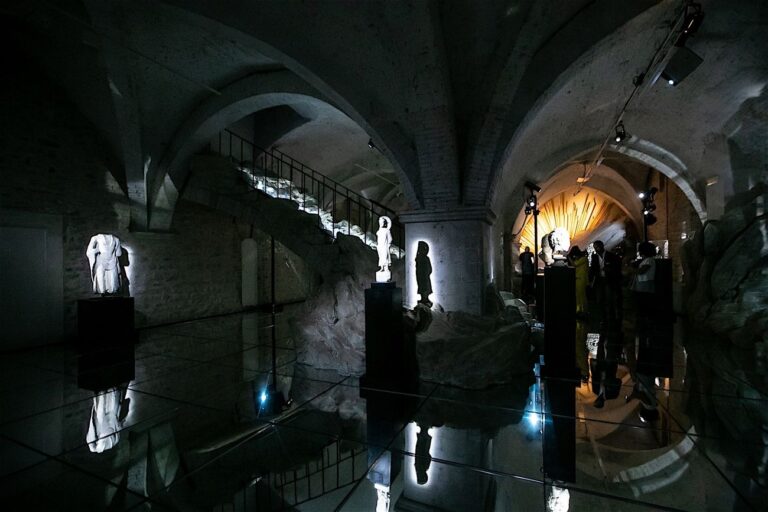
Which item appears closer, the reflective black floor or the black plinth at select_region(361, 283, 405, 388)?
the reflective black floor

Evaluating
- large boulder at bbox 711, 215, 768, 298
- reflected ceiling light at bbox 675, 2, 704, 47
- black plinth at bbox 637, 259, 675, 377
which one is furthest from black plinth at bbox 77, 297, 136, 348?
large boulder at bbox 711, 215, 768, 298

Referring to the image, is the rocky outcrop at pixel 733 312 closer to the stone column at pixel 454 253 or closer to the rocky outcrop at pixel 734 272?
the rocky outcrop at pixel 734 272

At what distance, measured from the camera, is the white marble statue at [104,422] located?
279 cm

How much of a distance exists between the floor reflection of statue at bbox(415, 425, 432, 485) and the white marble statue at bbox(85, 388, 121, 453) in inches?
97.6

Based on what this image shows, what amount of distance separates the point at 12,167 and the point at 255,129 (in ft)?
19.3

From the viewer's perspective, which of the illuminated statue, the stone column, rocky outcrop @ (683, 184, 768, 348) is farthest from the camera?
the illuminated statue

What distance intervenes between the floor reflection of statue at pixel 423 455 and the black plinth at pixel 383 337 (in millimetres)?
1173

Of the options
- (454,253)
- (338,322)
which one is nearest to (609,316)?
(454,253)

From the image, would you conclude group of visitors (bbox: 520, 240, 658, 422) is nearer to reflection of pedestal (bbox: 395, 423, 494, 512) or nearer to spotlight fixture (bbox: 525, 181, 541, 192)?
reflection of pedestal (bbox: 395, 423, 494, 512)

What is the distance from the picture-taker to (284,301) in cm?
1300

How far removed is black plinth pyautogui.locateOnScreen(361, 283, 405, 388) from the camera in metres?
4.14

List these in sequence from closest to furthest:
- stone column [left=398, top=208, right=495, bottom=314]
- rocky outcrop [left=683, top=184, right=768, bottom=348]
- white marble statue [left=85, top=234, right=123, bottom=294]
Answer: stone column [left=398, top=208, right=495, bottom=314] → rocky outcrop [left=683, top=184, right=768, bottom=348] → white marble statue [left=85, top=234, right=123, bottom=294]

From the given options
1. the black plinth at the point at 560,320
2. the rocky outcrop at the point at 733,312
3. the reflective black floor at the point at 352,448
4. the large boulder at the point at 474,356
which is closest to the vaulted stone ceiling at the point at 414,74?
the rocky outcrop at the point at 733,312

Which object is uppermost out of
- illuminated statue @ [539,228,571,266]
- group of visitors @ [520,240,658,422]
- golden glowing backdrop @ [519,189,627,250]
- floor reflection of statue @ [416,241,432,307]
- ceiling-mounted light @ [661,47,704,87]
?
ceiling-mounted light @ [661,47,704,87]
